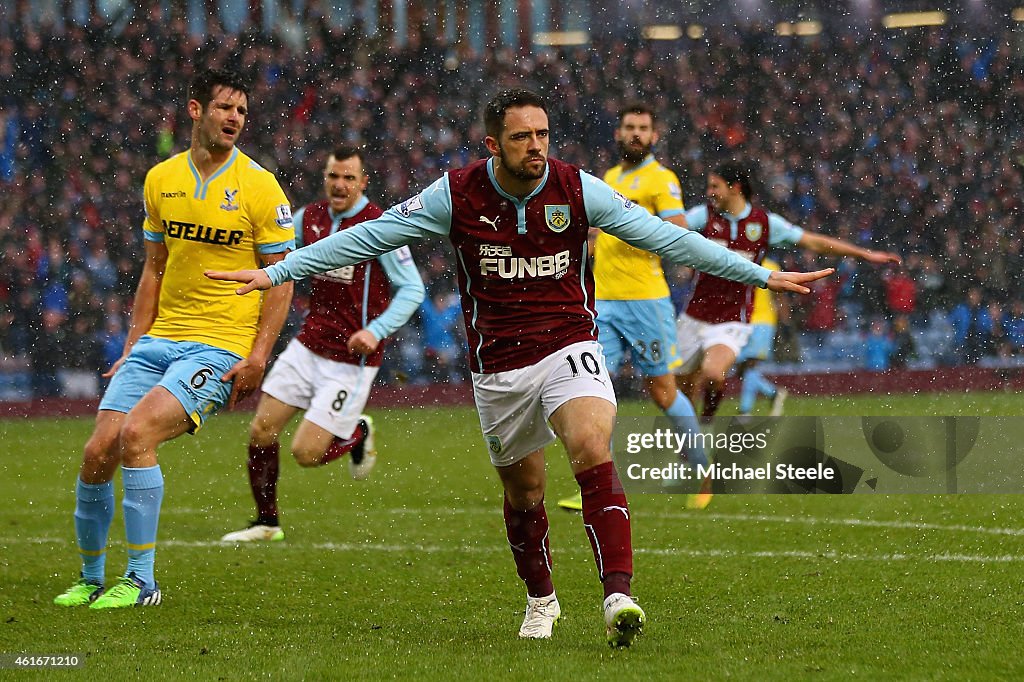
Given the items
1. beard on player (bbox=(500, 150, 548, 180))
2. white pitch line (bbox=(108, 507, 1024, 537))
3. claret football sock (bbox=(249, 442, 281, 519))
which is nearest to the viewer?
beard on player (bbox=(500, 150, 548, 180))

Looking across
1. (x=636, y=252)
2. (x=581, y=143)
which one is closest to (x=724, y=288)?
(x=636, y=252)

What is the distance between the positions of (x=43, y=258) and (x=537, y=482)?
15.8 meters

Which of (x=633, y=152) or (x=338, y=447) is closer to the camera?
(x=338, y=447)

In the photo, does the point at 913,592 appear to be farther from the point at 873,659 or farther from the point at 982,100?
the point at 982,100

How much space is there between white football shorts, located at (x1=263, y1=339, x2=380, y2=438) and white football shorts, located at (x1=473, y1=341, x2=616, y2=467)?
3308 mm

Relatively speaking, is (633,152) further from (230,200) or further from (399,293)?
(230,200)

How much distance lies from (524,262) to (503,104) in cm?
58

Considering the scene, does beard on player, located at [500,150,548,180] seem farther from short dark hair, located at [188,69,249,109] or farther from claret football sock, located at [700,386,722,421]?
claret football sock, located at [700,386,722,421]

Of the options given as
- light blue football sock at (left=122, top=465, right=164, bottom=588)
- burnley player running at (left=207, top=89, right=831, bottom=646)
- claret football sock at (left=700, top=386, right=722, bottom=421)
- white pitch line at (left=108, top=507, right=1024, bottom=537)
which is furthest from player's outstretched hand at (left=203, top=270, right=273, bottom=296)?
claret football sock at (left=700, top=386, right=722, bottom=421)

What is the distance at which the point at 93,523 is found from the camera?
6.43 meters

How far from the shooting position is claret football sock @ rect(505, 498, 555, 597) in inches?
215

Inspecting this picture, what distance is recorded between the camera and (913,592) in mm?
6027

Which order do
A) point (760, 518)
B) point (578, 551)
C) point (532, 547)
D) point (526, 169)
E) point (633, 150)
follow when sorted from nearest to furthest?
1. point (526, 169)
2. point (532, 547)
3. point (578, 551)
4. point (760, 518)
5. point (633, 150)

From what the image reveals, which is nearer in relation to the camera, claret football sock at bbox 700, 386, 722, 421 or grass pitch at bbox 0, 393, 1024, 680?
grass pitch at bbox 0, 393, 1024, 680
